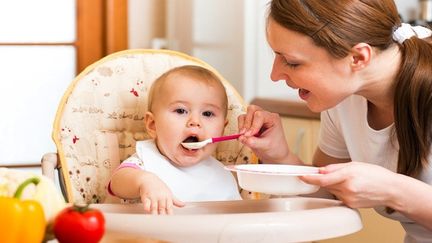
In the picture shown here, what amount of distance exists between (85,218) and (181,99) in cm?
80

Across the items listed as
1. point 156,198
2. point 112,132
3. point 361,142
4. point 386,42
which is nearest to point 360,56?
point 386,42

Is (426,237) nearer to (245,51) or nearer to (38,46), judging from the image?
(245,51)

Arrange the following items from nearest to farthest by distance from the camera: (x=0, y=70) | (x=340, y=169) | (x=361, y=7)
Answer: (x=340, y=169) < (x=361, y=7) < (x=0, y=70)

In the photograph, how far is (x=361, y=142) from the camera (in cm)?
202

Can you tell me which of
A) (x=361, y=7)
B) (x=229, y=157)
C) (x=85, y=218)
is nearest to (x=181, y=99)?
(x=229, y=157)

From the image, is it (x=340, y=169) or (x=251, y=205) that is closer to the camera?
(x=340, y=169)

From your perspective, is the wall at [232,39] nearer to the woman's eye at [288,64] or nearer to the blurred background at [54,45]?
the blurred background at [54,45]

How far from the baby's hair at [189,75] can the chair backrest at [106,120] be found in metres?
0.10

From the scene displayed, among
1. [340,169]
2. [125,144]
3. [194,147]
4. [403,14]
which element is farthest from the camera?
[403,14]

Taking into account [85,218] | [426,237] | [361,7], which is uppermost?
[361,7]

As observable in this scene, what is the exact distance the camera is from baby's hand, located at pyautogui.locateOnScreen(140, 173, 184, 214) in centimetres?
169

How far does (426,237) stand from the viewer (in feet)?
6.59

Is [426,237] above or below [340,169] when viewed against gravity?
below

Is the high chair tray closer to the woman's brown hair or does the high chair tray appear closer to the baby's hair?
the woman's brown hair
